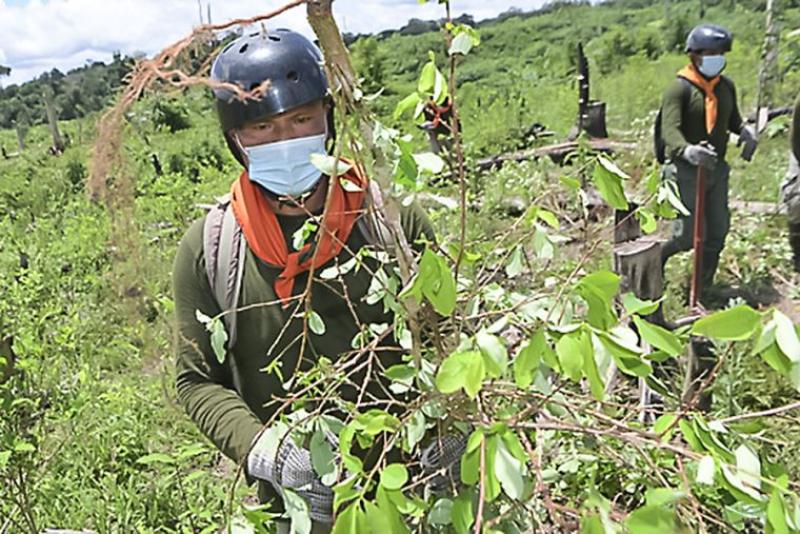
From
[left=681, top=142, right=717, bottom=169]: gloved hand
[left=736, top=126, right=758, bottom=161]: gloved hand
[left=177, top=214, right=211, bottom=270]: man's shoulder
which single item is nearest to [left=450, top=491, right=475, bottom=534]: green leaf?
[left=177, top=214, right=211, bottom=270]: man's shoulder

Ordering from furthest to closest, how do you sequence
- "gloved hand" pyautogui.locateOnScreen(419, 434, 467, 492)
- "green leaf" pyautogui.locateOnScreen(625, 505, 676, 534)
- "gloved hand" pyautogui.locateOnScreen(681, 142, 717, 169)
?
"gloved hand" pyautogui.locateOnScreen(681, 142, 717, 169), "gloved hand" pyautogui.locateOnScreen(419, 434, 467, 492), "green leaf" pyautogui.locateOnScreen(625, 505, 676, 534)

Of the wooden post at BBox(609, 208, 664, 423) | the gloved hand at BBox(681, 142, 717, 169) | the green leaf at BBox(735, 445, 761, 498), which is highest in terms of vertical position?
the green leaf at BBox(735, 445, 761, 498)

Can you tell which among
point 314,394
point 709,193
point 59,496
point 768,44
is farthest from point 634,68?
point 314,394

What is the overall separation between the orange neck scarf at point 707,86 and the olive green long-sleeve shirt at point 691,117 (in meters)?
0.02

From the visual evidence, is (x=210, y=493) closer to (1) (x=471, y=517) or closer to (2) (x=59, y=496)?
(2) (x=59, y=496)

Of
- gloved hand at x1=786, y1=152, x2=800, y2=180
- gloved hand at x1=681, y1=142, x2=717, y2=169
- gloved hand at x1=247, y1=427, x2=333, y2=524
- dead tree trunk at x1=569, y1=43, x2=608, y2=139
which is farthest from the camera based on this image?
dead tree trunk at x1=569, y1=43, x2=608, y2=139

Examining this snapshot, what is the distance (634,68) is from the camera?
46.3ft

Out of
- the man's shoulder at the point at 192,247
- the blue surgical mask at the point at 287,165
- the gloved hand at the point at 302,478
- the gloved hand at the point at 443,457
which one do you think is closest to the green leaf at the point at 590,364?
the gloved hand at the point at 443,457

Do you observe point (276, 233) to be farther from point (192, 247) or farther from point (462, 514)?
point (462, 514)

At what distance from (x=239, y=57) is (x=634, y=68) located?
1378 cm

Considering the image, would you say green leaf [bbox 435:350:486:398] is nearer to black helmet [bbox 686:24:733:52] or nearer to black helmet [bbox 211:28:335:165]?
black helmet [bbox 211:28:335:165]

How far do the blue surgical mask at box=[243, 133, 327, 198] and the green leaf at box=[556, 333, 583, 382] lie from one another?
1.02 meters

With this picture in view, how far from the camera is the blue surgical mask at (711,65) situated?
441 centimetres

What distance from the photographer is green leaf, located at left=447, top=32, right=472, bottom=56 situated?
79cm
